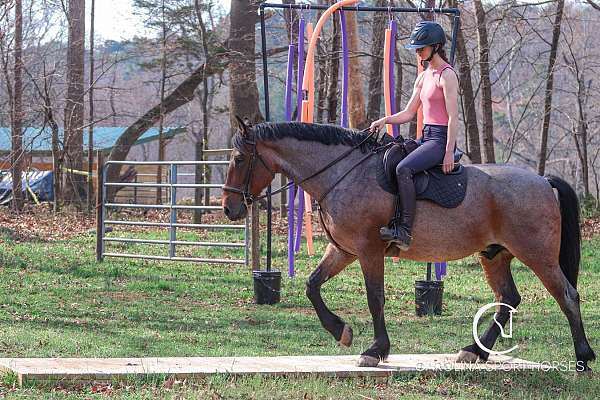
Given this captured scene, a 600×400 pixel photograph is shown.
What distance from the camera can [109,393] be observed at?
6.56m

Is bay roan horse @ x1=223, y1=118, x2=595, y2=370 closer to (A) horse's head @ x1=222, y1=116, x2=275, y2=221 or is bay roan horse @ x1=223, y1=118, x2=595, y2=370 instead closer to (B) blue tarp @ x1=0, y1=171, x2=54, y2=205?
(A) horse's head @ x1=222, y1=116, x2=275, y2=221

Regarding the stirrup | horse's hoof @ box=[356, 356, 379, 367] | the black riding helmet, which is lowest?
horse's hoof @ box=[356, 356, 379, 367]

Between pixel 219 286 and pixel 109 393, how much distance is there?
24.4ft

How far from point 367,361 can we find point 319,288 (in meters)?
0.79

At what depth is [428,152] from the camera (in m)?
7.82

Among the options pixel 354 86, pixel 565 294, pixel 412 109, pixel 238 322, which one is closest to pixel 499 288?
pixel 565 294

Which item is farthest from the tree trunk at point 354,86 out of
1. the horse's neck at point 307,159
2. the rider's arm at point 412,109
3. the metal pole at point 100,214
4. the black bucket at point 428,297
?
the horse's neck at point 307,159

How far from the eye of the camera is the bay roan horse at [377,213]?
25.5ft

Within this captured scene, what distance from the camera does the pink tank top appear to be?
7.83m

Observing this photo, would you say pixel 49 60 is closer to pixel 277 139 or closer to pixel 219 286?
pixel 219 286

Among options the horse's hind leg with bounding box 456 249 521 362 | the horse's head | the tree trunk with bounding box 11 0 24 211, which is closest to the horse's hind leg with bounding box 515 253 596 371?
the horse's hind leg with bounding box 456 249 521 362

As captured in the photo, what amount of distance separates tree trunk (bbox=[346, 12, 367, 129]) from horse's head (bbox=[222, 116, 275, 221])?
12.2 m

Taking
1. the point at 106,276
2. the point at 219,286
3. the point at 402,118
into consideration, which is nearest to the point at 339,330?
the point at 402,118

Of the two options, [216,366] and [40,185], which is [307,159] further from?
[40,185]
